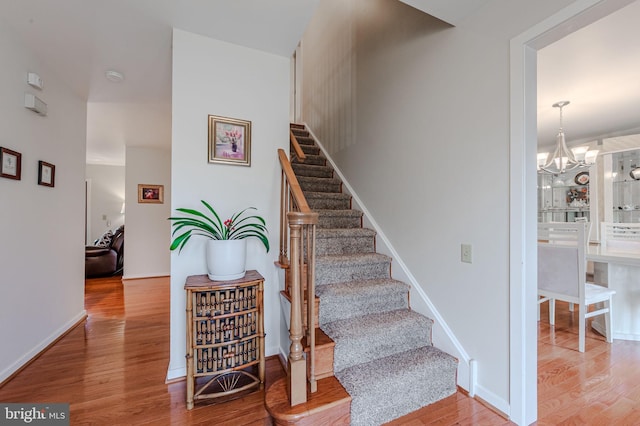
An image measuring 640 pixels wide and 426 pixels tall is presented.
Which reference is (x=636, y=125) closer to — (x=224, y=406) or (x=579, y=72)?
(x=579, y=72)

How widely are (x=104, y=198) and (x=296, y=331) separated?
26.1 ft

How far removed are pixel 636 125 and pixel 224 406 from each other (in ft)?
20.4

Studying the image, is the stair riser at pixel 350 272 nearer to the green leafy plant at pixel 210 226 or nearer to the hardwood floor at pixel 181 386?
the green leafy plant at pixel 210 226

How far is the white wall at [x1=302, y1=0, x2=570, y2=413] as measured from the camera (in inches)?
61.5

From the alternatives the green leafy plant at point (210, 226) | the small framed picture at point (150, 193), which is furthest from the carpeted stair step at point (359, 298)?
the small framed picture at point (150, 193)

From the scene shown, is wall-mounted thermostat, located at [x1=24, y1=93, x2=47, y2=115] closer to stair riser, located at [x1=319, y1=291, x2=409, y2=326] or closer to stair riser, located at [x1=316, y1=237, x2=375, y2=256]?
stair riser, located at [x1=316, y1=237, x2=375, y2=256]

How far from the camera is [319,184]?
11.0 feet

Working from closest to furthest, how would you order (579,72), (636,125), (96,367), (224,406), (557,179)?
(224,406) < (96,367) < (579,72) < (636,125) < (557,179)

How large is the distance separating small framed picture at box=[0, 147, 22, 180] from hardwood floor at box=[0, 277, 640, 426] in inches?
56.4

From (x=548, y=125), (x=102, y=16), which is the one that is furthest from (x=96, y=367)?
(x=548, y=125)

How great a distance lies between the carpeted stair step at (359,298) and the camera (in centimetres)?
195

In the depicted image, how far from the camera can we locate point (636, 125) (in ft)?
13.3

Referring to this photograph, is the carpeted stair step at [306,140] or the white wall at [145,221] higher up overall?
the carpeted stair step at [306,140]

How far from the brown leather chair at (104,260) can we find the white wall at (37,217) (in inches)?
95.8
